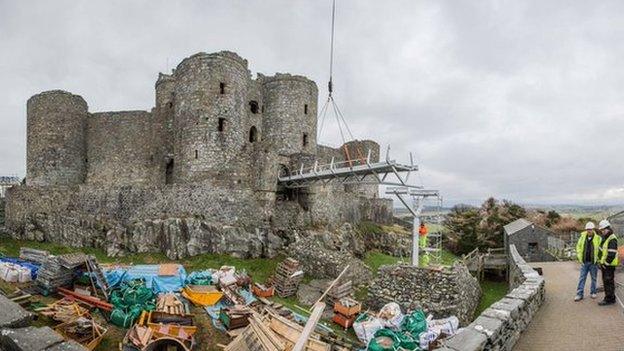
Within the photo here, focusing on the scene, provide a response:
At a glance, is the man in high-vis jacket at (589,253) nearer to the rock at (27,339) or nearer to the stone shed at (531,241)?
the rock at (27,339)

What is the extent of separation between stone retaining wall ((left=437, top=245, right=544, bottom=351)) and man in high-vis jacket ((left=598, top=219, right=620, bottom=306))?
134 centimetres

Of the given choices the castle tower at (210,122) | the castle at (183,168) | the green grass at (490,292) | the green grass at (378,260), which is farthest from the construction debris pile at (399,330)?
the castle tower at (210,122)

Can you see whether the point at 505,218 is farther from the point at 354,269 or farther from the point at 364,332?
the point at 364,332

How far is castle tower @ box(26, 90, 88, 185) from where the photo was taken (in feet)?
80.3

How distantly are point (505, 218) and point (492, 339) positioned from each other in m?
32.0

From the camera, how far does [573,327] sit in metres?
7.11

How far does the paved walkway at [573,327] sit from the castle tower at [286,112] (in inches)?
749

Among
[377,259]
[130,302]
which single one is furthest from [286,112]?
[130,302]

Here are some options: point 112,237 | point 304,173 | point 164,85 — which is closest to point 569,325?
point 304,173

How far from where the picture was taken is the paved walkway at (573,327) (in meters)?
6.30

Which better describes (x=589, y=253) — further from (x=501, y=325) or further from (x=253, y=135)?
(x=253, y=135)

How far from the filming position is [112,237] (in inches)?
792

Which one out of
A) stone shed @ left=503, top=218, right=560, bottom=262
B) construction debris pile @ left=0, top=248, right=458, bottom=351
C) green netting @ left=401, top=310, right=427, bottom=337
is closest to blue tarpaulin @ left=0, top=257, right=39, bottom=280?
construction debris pile @ left=0, top=248, right=458, bottom=351

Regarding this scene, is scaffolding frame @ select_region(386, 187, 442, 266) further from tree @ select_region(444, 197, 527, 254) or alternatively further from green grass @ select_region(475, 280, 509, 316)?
tree @ select_region(444, 197, 527, 254)
